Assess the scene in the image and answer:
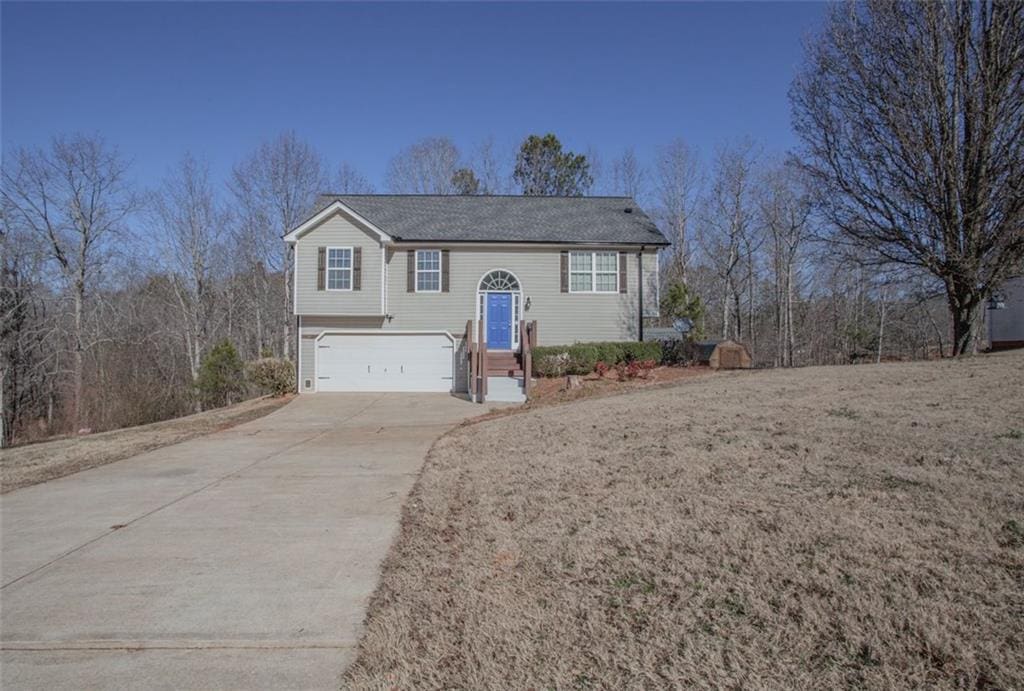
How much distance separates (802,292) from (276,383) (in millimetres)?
28333

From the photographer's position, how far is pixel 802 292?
34.3 metres

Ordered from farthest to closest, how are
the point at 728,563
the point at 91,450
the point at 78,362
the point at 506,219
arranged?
the point at 506,219, the point at 78,362, the point at 91,450, the point at 728,563

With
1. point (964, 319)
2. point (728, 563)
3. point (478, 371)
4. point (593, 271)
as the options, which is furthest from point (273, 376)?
point (964, 319)

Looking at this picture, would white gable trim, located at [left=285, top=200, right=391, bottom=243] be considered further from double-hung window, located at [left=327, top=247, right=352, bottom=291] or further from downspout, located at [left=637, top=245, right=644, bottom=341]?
downspout, located at [left=637, top=245, right=644, bottom=341]

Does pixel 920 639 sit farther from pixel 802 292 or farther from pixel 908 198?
pixel 802 292

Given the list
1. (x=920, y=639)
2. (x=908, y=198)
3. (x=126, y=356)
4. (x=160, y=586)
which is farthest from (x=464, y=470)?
(x=126, y=356)

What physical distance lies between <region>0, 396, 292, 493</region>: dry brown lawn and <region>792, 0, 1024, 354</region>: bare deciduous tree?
1626cm

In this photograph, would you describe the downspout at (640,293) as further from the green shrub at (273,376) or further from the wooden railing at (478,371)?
the green shrub at (273,376)

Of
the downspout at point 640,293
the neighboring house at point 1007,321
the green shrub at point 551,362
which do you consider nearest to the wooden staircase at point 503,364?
the green shrub at point 551,362

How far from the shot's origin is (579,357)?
17141 mm

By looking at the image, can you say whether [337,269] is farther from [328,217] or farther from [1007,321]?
[1007,321]

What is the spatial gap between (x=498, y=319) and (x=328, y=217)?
233 inches

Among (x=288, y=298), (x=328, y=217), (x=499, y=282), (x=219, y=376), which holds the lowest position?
(x=219, y=376)

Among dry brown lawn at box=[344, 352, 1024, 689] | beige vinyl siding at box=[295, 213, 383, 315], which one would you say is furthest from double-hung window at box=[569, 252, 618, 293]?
dry brown lawn at box=[344, 352, 1024, 689]
